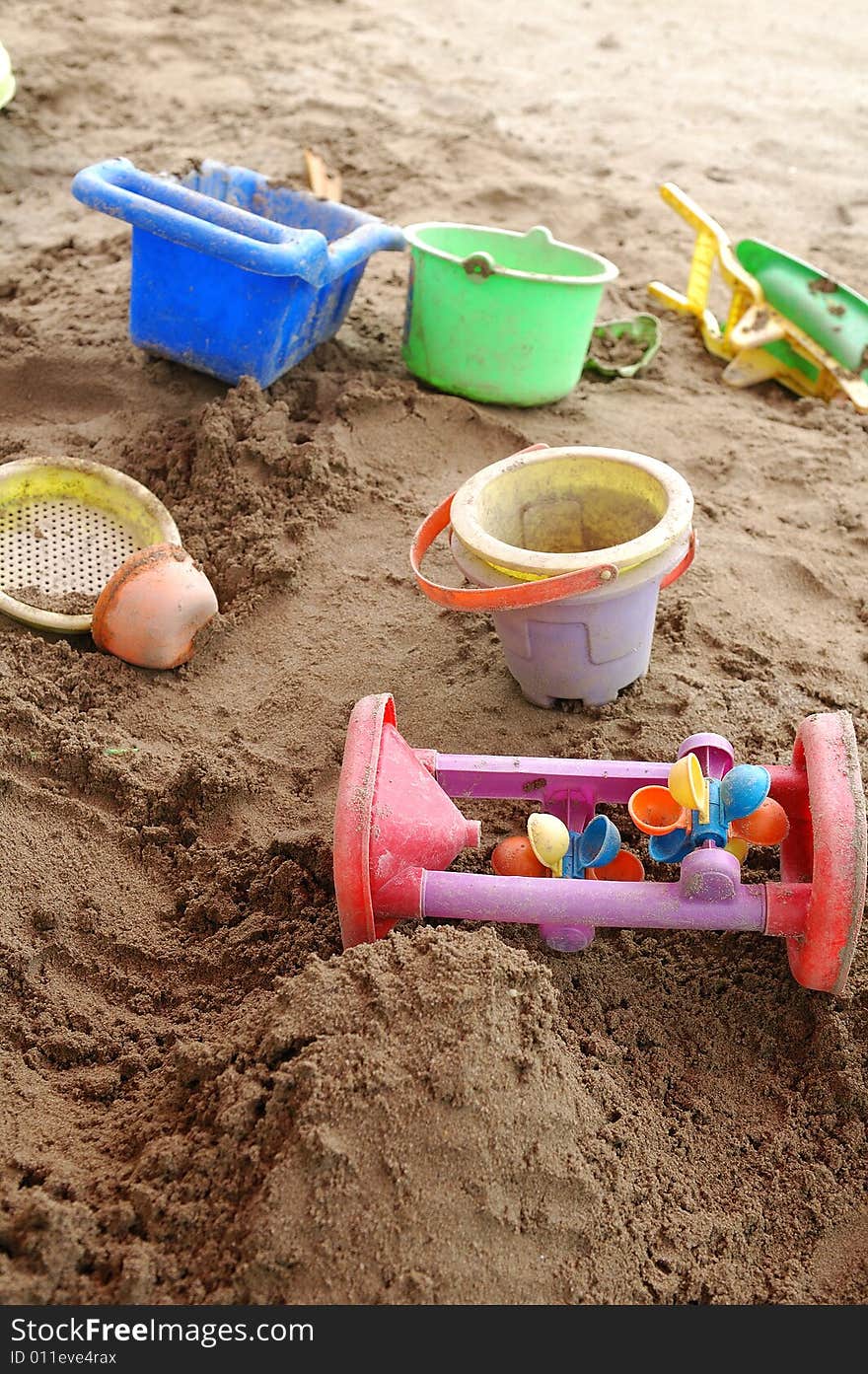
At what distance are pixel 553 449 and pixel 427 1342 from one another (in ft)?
4.85

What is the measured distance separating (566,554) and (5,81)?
3.25 metres

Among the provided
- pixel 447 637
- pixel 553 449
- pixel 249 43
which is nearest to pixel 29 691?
pixel 447 637

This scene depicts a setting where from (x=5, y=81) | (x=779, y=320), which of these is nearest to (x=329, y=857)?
(x=779, y=320)

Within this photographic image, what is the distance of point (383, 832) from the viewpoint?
1.67 meters

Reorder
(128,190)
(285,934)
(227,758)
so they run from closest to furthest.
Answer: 1. (285,934)
2. (227,758)
3. (128,190)

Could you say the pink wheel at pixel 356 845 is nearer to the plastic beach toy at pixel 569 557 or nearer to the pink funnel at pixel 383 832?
the pink funnel at pixel 383 832

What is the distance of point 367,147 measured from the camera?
4270 millimetres

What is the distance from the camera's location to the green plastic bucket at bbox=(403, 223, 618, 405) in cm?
286

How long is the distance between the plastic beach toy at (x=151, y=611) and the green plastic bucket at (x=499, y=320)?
1.05 meters

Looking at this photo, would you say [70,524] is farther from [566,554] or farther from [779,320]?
[779,320]

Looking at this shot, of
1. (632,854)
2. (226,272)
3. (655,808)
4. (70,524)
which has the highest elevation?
(226,272)

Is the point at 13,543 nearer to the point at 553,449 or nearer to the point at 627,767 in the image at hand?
the point at 553,449

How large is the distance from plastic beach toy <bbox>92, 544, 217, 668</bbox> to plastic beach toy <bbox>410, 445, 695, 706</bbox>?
18.2 inches

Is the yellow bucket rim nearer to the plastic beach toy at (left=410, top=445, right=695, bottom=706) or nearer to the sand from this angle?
the plastic beach toy at (left=410, top=445, right=695, bottom=706)
